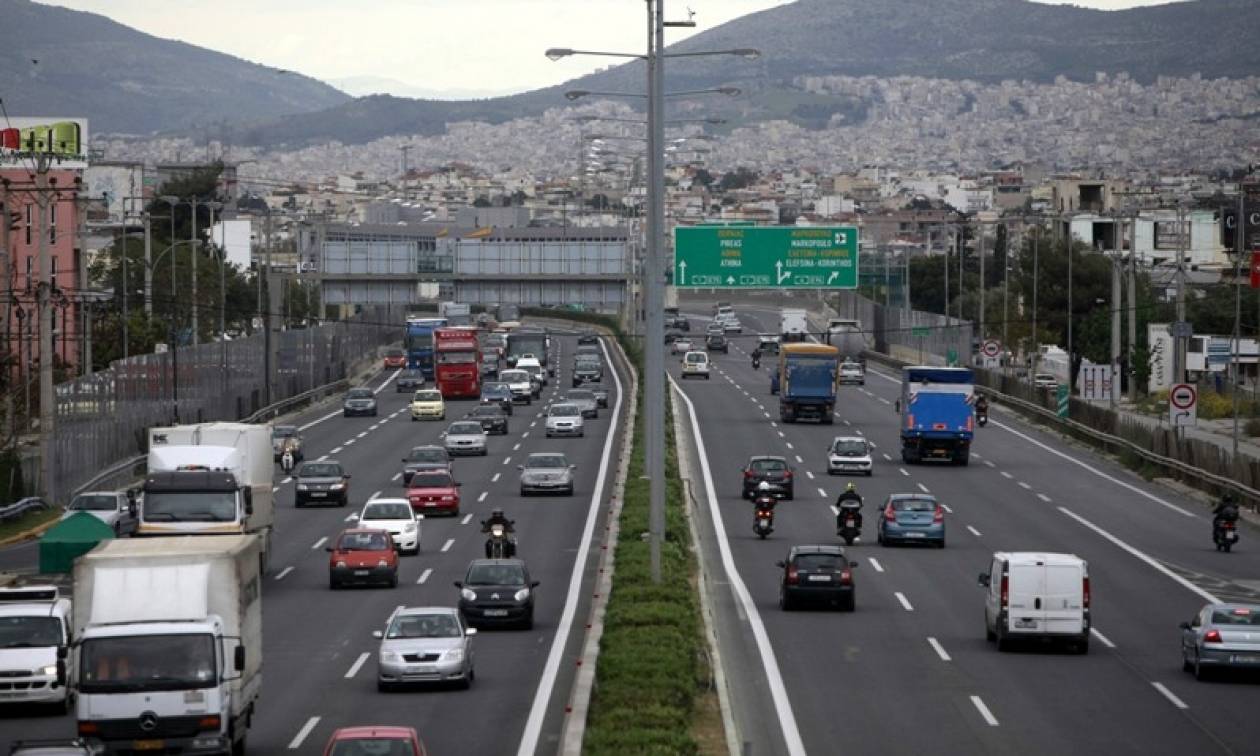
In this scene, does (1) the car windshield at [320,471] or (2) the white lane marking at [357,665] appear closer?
(2) the white lane marking at [357,665]

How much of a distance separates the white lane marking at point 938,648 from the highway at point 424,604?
5780mm

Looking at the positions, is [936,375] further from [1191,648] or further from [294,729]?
[294,729]

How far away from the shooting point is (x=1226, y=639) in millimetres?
30188

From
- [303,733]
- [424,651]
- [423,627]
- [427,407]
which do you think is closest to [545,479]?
[427,407]

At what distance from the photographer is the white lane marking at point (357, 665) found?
30567mm

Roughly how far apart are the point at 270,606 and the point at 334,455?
36.7 meters

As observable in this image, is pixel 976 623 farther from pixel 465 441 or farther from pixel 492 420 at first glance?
pixel 492 420

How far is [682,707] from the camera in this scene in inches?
928

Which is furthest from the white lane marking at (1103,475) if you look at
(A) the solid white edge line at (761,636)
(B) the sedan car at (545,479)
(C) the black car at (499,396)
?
(C) the black car at (499,396)

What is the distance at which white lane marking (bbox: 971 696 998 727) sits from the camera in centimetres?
2633

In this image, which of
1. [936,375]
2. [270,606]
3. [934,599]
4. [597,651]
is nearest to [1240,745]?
[597,651]

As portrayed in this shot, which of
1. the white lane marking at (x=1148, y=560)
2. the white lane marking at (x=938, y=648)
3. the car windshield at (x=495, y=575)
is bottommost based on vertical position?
the white lane marking at (x=1148, y=560)

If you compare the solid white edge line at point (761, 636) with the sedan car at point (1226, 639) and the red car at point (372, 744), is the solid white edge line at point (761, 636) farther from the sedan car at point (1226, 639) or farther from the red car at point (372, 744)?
the red car at point (372, 744)

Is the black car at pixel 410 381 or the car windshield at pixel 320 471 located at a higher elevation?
the car windshield at pixel 320 471
